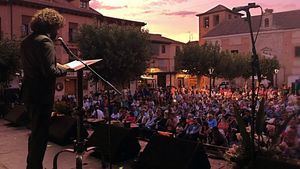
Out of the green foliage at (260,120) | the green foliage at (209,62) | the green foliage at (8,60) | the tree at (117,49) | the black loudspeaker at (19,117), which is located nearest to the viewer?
the green foliage at (260,120)

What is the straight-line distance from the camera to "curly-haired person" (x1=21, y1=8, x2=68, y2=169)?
11.8 feet

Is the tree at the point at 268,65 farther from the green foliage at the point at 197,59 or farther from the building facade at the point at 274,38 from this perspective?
the green foliage at the point at 197,59

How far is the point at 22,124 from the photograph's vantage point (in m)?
10.0

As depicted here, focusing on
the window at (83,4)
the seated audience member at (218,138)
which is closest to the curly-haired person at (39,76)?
the seated audience member at (218,138)

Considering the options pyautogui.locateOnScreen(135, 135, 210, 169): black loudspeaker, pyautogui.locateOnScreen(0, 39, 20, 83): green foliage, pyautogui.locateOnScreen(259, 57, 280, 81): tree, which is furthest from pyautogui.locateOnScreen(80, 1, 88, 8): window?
pyautogui.locateOnScreen(135, 135, 210, 169): black loudspeaker

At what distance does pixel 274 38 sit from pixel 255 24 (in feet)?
10.8

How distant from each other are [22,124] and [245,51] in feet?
156

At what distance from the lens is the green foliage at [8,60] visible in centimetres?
1597

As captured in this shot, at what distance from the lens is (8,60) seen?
53.5 feet

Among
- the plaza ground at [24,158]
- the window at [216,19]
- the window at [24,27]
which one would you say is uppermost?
the window at [216,19]

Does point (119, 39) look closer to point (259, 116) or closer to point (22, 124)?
point (22, 124)

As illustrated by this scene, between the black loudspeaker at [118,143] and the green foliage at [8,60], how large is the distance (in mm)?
11033

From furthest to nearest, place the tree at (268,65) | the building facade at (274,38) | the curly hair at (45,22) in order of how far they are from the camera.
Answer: the building facade at (274,38), the tree at (268,65), the curly hair at (45,22)

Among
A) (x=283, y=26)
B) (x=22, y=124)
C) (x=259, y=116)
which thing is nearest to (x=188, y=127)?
(x=22, y=124)
